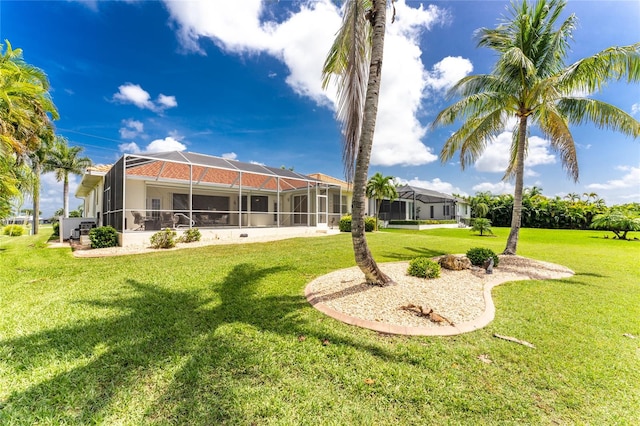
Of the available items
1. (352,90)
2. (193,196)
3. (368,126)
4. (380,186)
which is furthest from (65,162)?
(368,126)

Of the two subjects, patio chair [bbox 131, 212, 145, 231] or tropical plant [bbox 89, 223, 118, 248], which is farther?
patio chair [bbox 131, 212, 145, 231]

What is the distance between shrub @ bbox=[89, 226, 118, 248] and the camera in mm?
11031

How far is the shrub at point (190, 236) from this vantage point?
1256cm

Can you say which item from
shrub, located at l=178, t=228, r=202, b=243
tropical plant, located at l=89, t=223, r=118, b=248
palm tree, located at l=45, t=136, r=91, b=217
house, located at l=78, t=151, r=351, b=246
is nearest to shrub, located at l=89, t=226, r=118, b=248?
tropical plant, located at l=89, t=223, r=118, b=248

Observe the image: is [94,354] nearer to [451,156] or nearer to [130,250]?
[130,250]

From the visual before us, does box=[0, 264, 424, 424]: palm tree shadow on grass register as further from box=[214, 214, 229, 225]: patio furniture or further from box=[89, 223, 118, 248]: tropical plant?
box=[214, 214, 229, 225]: patio furniture

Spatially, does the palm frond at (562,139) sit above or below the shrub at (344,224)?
above

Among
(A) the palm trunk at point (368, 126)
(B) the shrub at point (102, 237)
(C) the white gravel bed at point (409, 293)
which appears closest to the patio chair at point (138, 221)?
(B) the shrub at point (102, 237)

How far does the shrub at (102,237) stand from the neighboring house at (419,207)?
71.0 ft

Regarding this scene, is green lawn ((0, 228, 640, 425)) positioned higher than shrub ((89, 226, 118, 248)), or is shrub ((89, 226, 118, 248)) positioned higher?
shrub ((89, 226, 118, 248))

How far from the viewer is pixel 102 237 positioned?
11164 millimetres

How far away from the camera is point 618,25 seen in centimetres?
813

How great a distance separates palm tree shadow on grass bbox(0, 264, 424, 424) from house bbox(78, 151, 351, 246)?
8.99 metres

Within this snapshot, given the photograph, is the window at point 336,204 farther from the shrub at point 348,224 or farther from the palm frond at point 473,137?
the palm frond at point 473,137
